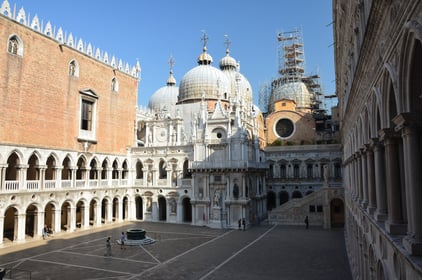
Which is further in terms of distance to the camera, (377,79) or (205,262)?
(205,262)

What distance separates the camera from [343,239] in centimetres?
2712

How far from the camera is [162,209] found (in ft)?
128

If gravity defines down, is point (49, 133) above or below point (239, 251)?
above

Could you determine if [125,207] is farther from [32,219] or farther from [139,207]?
[32,219]

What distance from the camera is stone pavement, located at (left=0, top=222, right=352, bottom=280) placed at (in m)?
18.3

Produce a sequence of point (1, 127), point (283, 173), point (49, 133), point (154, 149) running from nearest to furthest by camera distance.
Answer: point (1, 127), point (49, 133), point (154, 149), point (283, 173)

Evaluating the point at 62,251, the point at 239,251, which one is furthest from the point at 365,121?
the point at 62,251

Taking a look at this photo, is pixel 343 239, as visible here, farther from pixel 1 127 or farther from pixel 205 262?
pixel 1 127

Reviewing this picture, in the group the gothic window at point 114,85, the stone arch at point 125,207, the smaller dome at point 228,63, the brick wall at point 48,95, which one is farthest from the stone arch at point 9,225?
the smaller dome at point 228,63

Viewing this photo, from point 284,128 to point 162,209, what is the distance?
23.5 meters

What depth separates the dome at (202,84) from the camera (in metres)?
47.7

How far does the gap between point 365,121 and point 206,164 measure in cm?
2522

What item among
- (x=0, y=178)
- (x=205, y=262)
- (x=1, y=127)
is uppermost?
(x=1, y=127)

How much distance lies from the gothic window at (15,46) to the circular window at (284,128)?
119 ft
